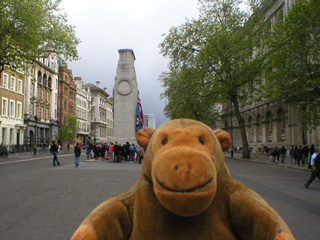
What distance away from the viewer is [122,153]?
22531mm

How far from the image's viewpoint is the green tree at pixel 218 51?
27.4 meters

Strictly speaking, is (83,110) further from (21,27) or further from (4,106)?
(21,27)

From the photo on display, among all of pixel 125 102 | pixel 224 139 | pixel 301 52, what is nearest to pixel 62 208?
pixel 224 139

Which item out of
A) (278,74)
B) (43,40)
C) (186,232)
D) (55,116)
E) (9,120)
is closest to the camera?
(186,232)

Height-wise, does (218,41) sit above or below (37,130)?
above

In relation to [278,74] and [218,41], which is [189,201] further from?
[218,41]

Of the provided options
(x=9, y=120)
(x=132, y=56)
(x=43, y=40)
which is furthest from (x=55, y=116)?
(x=132, y=56)

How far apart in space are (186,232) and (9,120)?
1820 inches

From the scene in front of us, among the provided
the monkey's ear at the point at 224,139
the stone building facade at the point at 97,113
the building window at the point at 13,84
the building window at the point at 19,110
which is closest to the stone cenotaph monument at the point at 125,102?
the monkey's ear at the point at 224,139

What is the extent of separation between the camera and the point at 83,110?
85062mm

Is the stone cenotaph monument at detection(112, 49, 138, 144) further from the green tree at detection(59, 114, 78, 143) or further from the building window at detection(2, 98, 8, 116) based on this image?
the green tree at detection(59, 114, 78, 143)

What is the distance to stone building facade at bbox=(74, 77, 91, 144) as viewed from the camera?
8075 cm

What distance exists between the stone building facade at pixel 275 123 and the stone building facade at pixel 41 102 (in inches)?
1264

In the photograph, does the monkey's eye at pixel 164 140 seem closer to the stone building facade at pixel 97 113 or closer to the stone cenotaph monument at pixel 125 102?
the stone cenotaph monument at pixel 125 102
